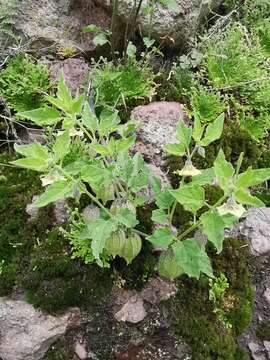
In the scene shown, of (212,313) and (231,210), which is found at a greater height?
(231,210)

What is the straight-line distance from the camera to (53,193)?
2061mm

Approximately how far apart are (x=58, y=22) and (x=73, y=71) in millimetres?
523

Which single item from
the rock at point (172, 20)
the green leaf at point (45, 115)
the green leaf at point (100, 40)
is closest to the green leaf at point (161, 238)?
the green leaf at point (45, 115)

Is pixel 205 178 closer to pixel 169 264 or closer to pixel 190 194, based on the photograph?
pixel 190 194

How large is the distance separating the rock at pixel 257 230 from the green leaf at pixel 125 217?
104 centimetres

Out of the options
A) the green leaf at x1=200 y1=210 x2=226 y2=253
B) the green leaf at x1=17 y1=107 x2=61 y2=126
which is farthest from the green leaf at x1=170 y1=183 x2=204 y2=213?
the green leaf at x1=17 y1=107 x2=61 y2=126

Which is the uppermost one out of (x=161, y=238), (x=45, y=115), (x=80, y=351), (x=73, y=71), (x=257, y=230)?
(x=45, y=115)

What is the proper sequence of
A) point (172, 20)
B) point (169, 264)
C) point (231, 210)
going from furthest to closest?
point (172, 20), point (169, 264), point (231, 210)

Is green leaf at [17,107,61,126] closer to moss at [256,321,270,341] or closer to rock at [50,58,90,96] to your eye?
rock at [50,58,90,96]

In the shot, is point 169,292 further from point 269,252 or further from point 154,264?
point 269,252

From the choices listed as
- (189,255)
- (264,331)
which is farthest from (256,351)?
(189,255)

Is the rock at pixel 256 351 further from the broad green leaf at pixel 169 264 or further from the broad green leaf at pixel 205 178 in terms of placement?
the broad green leaf at pixel 205 178

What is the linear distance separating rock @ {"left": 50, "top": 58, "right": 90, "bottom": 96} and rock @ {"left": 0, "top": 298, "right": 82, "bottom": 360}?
169 centimetres

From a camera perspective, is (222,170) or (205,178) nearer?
(222,170)
